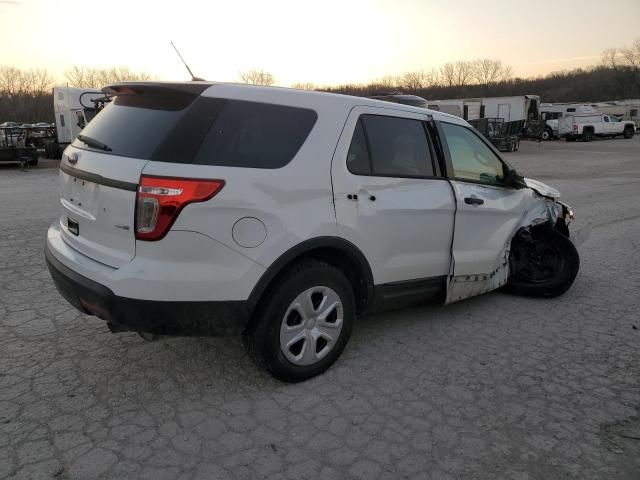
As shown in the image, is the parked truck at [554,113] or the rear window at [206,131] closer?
the rear window at [206,131]

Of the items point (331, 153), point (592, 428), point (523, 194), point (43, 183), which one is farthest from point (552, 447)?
point (43, 183)

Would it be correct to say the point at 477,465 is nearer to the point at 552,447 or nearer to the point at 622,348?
the point at 552,447

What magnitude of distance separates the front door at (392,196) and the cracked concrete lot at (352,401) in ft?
2.26

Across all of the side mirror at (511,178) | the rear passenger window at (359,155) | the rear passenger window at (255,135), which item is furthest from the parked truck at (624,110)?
the rear passenger window at (255,135)

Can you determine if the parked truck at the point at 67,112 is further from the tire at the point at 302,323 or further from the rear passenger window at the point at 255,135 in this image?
the tire at the point at 302,323

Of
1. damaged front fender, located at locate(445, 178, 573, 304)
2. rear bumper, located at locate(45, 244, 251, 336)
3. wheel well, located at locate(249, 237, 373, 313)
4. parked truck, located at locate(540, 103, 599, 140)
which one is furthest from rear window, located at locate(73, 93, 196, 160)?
parked truck, located at locate(540, 103, 599, 140)

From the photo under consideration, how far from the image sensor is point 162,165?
2631 millimetres

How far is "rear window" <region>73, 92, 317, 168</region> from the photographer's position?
272 centimetres

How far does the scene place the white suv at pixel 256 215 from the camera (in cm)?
264

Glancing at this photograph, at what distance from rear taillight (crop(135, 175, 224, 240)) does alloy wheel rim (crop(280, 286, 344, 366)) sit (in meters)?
0.87

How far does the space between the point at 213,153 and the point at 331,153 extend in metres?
0.77

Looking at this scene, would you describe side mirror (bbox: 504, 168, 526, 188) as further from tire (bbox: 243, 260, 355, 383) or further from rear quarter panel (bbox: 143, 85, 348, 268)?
tire (bbox: 243, 260, 355, 383)

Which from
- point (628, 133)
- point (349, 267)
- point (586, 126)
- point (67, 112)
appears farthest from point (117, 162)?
point (628, 133)

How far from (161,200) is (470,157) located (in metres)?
2.74
